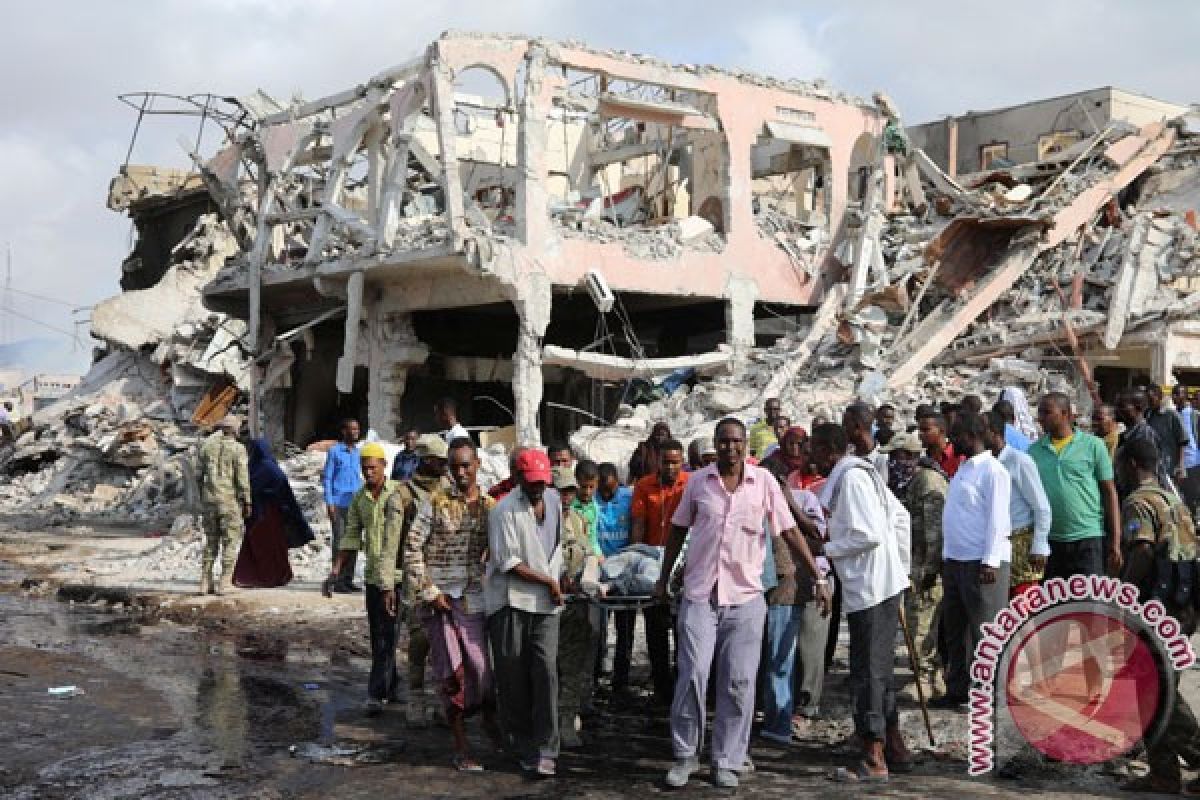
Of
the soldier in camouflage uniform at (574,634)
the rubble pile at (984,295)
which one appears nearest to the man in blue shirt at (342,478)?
the rubble pile at (984,295)

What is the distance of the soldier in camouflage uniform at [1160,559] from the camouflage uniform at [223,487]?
7404 millimetres

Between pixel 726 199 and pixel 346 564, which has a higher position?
pixel 726 199

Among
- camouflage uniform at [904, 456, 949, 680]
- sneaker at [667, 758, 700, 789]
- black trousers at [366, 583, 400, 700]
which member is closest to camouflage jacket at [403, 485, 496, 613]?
black trousers at [366, 583, 400, 700]

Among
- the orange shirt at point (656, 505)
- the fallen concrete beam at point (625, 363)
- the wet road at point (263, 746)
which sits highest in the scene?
the fallen concrete beam at point (625, 363)

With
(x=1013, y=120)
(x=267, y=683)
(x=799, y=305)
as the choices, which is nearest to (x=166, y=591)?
(x=267, y=683)

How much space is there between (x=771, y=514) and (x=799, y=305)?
14703 millimetres

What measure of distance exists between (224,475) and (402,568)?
15.4ft

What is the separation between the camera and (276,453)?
21.4 metres

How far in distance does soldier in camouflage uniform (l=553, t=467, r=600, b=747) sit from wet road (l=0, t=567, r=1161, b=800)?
9.1 inches

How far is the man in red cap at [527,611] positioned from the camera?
19.2 ft

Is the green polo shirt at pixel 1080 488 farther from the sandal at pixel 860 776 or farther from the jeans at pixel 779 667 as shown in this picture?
the sandal at pixel 860 776

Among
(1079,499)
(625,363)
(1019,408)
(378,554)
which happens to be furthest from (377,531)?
(625,363)

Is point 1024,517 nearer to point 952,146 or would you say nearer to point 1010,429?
point 1010,429

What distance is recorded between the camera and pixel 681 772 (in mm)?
5543
